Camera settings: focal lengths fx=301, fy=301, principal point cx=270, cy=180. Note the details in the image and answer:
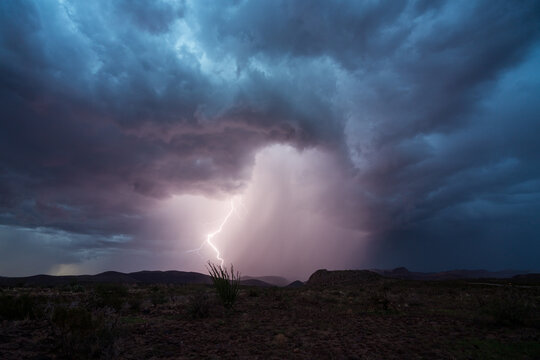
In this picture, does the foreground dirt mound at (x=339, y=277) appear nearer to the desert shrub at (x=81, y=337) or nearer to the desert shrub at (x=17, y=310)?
the desert shrub at (x=17, y=310)

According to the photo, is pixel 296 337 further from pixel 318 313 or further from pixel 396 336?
pixel 318 313

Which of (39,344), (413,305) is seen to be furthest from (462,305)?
(39,344)

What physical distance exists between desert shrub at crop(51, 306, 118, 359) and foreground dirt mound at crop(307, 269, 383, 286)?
4159cm

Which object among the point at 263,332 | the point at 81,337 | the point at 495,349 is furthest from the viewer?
the point at 263,332

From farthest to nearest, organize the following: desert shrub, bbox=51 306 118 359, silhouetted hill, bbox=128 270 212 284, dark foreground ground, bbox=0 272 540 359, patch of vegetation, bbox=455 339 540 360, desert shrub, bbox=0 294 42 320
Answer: silhouetted hill, bbox=128 270 212 284 → desert shrub, bbox=0 294 42 320 → patch of vegetation, bbox=455 339 540 360 → dark foreground ground, bbox=0 272 540 359 → desert shrub, bbox=51 306 118 359

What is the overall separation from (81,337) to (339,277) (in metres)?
47.3

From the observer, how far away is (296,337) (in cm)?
948

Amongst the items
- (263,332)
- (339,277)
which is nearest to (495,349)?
(263,332)

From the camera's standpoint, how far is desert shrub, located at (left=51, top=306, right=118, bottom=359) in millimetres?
7055

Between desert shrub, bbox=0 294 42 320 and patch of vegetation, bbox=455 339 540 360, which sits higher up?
desert shrub, bbox=0 294 42 320

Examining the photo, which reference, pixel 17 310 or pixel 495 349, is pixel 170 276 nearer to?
pixel 17 310

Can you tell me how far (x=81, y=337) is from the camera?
7148mm

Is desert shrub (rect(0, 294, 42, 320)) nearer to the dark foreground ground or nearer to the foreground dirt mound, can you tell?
the dark foreground ground

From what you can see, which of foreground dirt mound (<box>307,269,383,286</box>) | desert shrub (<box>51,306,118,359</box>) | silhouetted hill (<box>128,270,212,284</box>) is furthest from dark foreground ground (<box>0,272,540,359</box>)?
silhouetted hill (<box>128,270,212,284</box>)
